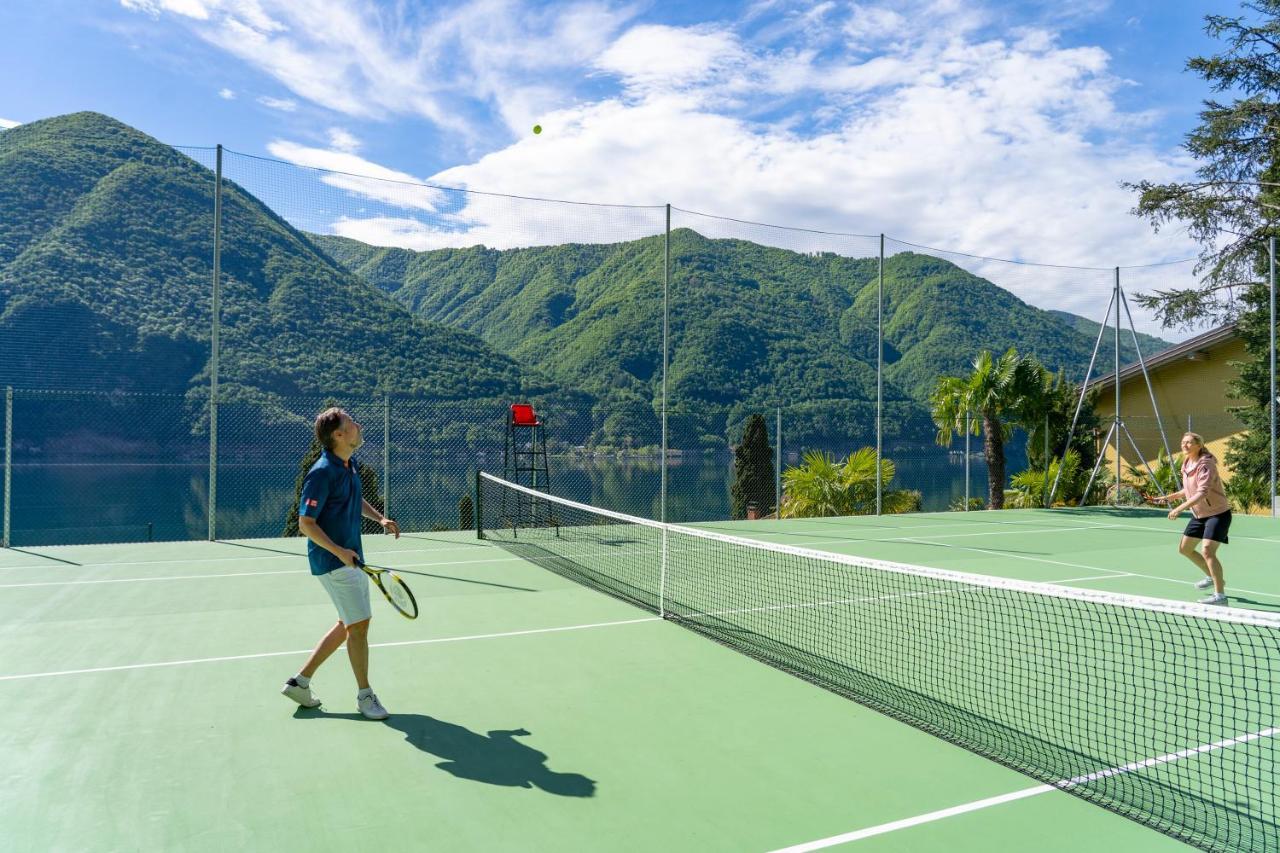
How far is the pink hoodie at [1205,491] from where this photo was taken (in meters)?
7.96

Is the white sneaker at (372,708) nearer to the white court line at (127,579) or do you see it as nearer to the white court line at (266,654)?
the white court line at (266,654)

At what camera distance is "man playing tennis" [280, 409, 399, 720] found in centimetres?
445

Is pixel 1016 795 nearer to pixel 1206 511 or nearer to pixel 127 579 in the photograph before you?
pixel 1206 511

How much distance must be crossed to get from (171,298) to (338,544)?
4008cm

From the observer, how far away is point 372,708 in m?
4.64

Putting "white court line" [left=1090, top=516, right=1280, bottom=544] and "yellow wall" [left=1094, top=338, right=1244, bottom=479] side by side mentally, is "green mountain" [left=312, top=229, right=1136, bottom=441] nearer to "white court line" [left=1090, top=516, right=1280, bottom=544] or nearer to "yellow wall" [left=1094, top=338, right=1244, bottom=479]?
"yellow wall" [left=1094, top=338, right=1244, bottom=479]

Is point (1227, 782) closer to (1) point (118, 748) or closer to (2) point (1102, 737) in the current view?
(2) point (1102, 737)

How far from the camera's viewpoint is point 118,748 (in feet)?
13.8

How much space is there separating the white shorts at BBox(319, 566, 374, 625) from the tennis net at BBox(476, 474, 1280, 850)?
2.81 m

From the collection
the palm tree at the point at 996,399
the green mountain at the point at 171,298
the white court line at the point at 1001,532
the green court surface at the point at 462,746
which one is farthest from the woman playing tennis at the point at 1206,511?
the green mountain at the point at 171,298

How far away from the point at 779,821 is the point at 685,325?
31.0 m

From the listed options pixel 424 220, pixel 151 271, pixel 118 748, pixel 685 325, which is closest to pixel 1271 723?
pixel 118 748

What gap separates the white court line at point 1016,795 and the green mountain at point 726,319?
1400 centimetres

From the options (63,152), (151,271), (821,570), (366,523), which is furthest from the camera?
(63,152)
